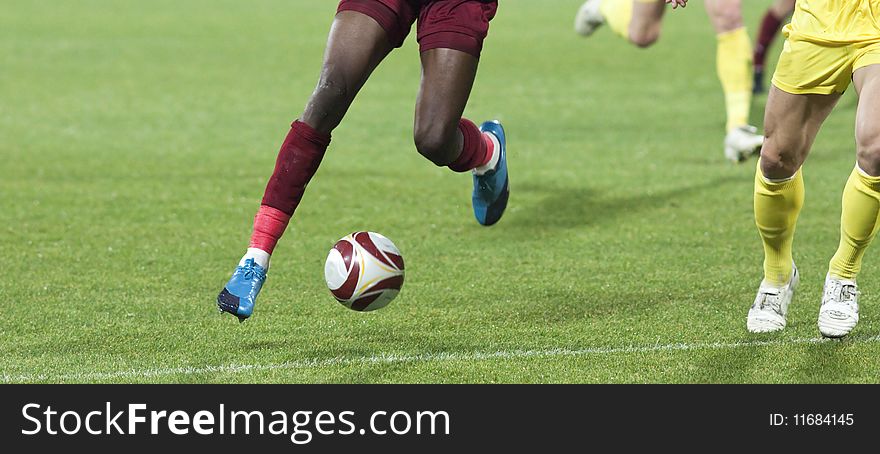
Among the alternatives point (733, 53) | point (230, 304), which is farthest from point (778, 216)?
point (733, 53)

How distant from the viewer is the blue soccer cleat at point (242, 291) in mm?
5137

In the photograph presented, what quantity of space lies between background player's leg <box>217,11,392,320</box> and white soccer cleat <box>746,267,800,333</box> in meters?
2.04

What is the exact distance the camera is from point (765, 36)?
51.2ft

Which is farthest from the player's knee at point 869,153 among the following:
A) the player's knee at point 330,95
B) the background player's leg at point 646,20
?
the background player's leg at point 646,20

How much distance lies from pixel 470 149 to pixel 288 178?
1050 millimetres

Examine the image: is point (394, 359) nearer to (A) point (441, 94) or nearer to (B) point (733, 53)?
(A) point (441, 94)

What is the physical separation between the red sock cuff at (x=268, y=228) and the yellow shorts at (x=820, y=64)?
218 centimetres

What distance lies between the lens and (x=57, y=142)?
1227 cm

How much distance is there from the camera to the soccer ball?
5371mm

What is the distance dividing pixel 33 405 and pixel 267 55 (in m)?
14.9

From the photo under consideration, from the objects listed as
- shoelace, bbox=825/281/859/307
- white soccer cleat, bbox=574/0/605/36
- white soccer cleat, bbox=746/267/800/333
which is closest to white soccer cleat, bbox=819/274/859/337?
shoelace, bbox=825/281/859/307

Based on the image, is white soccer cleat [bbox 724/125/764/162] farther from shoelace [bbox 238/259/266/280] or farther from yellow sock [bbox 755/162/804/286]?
shoelace [bbox 238/259/266/280]

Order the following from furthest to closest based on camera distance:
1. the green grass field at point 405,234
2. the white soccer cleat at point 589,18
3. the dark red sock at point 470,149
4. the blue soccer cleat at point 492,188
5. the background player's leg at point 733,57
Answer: the white soccer cleat at point 589,18
the background player's leg at point 733,57
the blue soccer cleat at point 492,188
the dark red sock at point 470,149
the green grass field at point 405,234

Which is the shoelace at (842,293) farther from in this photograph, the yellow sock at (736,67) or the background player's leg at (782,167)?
the yellow sock at (736,67)
